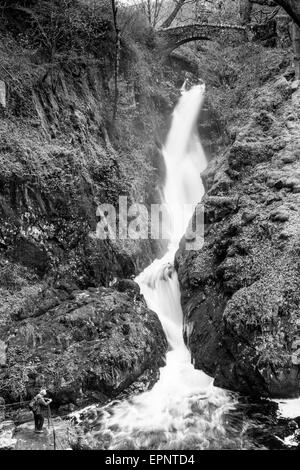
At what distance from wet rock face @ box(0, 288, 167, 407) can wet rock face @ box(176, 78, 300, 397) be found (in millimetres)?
1635

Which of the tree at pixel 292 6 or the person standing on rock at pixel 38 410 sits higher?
the tree at pixel 292 6

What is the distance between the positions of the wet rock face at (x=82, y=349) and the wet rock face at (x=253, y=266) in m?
1.63

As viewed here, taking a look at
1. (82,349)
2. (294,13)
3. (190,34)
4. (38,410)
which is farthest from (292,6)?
(190,34)

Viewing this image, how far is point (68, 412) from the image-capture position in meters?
8.95

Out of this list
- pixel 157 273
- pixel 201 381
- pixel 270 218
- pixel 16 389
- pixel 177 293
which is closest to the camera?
pixel 16 389

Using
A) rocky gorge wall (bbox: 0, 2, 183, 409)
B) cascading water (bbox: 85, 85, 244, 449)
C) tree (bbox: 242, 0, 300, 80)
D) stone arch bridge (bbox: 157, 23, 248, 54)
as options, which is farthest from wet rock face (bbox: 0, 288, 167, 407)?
stone arch bridge (bbox: 157, 23, 248, 54)

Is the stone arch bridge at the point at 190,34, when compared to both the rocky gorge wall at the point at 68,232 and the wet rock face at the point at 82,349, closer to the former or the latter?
the rocky gorge wall at the point at 68,232

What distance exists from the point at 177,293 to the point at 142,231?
3373 millimetres

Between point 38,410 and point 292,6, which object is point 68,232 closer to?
point 38,410

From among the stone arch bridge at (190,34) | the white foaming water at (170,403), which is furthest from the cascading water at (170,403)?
the stone arch bridge at (190,34)

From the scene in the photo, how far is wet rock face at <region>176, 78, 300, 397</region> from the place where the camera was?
945 cm

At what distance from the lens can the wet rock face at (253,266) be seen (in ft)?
31.0

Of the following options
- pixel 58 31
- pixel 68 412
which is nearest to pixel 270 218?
pixel 68 412
